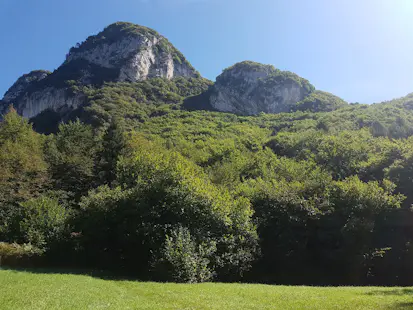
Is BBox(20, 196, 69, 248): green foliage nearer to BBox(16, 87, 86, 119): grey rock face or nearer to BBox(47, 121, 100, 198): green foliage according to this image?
BBox(47, 121, 100, 198): green foliage

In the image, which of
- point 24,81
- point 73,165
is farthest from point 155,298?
point 24,81

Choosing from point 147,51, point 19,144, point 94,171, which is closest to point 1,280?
point 94,171

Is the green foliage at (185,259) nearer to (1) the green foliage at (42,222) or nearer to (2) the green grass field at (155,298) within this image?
(2) the green grass field at (155,298)

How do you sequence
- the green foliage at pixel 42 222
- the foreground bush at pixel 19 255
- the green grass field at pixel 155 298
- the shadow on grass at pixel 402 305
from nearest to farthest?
the shadow on grass at pixel 402 305 < the green grass field at pixel 155 298 < the foreground bush at pixel 19 255 < the green foliage at pixel 42 222

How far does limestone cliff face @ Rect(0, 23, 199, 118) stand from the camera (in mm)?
126562

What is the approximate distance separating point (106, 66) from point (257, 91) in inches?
2716

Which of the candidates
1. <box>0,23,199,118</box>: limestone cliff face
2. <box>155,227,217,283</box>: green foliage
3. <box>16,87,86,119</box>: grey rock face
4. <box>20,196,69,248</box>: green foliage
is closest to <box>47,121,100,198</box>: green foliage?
<box>20,196,69,248</box>: green foliage

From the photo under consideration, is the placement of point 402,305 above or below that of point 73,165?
below

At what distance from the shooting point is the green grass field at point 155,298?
39.5 ft

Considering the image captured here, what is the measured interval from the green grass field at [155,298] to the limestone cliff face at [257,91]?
11202cm

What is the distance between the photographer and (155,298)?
1382cm

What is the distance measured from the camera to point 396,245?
93.7 feet

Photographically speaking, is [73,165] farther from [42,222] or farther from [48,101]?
[48,101]

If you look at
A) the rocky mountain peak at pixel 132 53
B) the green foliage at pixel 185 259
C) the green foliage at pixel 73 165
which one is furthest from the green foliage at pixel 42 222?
the rocky mountain peak at pixel 132 53
